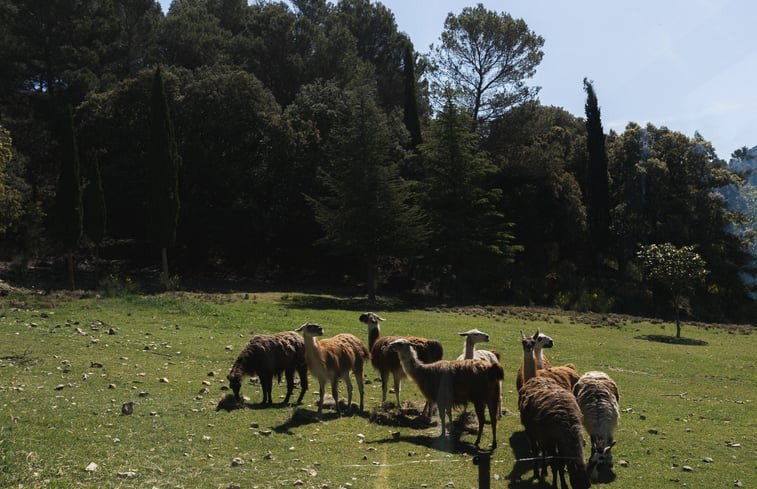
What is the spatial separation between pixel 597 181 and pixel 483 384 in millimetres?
46027

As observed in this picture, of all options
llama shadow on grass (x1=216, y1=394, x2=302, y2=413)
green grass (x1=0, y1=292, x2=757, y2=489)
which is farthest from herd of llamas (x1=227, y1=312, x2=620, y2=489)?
green grass (x1=0, y1=292, x2=757, y2=489)

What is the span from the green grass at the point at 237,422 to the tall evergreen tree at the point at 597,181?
29363 millimetres

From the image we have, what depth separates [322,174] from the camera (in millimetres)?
45719

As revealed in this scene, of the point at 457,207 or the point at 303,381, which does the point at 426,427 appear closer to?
the point at 303,381

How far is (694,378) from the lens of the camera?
1992 centimetres

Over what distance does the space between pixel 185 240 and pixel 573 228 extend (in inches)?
1213

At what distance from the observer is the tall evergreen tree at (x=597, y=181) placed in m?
52.6

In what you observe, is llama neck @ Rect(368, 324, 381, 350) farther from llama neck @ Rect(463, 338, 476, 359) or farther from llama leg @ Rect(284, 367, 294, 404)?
llama neck @ Rect(463, 338, 476, 359)

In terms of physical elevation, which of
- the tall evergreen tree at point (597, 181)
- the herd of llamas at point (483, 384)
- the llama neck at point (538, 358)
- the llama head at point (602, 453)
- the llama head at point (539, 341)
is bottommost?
the llama head at point (602, 453)

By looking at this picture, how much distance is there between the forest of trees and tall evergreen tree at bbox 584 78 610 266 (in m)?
0.16

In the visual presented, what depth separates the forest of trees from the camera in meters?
39.4

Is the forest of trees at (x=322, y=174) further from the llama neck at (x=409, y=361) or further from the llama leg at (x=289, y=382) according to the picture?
the llama neck at (x=409, y=361)

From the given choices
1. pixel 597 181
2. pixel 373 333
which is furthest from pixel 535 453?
pixel 597 181

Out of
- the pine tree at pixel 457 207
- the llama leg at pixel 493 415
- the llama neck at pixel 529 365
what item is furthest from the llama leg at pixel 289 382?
the pine tree at pixel 457 207
